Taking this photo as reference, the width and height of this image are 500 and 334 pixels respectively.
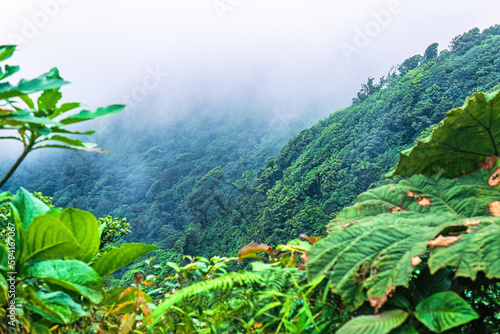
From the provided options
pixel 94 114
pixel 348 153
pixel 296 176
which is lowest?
pixel 348 153

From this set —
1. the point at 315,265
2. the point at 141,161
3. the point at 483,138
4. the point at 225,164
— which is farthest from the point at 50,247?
the point at 141,161

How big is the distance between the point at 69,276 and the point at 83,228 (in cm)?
14

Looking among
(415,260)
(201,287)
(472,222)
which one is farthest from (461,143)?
(201,287)

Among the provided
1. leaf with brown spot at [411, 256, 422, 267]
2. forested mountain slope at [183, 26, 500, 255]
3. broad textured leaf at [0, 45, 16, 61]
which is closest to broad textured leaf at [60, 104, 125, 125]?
broad textured leaf at [0, 45, 16, 61]

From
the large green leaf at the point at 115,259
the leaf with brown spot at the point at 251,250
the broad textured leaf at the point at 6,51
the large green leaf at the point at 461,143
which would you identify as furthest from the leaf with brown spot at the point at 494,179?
the broad textured leaf at the point at 6,51

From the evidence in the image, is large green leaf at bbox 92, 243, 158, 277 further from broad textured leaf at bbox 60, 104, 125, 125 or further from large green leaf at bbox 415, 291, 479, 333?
large green leaf at bbox 415, 291, 479, 333

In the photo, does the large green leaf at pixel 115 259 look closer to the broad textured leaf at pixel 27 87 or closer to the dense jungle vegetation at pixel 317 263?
the dense jungle vegetation at pixel 317 263

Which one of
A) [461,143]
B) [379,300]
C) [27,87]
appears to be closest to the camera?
[379,300]

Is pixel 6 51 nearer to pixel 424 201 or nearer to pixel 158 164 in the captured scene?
pixel 424 201

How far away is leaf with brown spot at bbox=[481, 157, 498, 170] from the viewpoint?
0.74 m

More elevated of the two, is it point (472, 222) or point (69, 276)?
point (69, 276)

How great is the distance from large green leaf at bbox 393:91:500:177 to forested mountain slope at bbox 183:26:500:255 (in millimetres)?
17945

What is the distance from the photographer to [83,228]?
75 cm

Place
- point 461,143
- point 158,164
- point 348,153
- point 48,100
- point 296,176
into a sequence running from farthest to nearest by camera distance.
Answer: point 158,164
point 296,176
point 348,153
point 461,143
point 48,100
